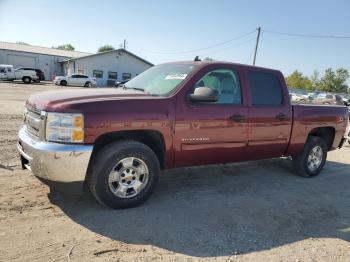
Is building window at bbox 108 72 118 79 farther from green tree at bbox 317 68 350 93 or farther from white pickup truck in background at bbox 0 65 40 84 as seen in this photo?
green tree at bbox 317 68 350 93

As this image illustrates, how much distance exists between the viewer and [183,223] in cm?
433

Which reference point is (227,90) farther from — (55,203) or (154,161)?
(55,203)

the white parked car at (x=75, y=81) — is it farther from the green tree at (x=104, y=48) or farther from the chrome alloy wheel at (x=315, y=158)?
the green tree at (x=104, y=48)

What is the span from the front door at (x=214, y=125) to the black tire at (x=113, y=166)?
1.53 feet

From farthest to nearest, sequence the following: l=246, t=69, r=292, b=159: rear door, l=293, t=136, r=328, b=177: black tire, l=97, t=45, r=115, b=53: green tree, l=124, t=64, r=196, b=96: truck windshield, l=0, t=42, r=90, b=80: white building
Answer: l=97, t=45, r=115, b=53: green tree → l=0, t=42, r=90, b=80: white building → l=293, t=136, r=328, b=177: black tire → l=246, t=69, r=292, b=159: rear door → l=124, t=64, r=196, b=96: truck windshield

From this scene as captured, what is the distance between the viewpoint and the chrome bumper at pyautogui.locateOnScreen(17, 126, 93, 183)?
4.02 meters

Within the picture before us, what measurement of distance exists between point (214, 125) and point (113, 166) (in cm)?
158

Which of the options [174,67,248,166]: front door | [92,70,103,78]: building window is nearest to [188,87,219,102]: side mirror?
[174,67,248,166]: front door

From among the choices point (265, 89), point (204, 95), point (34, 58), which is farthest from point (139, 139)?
point (34, 58)

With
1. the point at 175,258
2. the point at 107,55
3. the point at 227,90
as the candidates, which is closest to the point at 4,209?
the point at 175,258

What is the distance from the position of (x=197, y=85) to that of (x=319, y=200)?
265cm

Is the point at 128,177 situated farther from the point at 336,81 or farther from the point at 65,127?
the point at 336,81

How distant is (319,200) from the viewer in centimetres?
570

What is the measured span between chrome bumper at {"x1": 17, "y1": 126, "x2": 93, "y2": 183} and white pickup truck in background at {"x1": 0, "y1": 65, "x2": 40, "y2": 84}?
38.1 m
